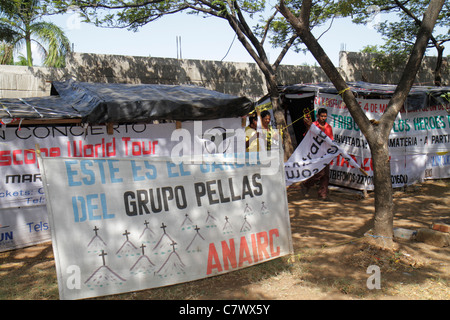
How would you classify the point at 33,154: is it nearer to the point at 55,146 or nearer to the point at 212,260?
the point at 55,146

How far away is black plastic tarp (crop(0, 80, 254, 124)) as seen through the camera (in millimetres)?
6047

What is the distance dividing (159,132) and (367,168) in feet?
15.3

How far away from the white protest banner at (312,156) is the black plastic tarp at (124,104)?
1378 mm

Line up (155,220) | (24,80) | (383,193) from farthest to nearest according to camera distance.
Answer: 1. (24,80)
2. (383,193)
3. (155,220)

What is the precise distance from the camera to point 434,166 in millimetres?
10289

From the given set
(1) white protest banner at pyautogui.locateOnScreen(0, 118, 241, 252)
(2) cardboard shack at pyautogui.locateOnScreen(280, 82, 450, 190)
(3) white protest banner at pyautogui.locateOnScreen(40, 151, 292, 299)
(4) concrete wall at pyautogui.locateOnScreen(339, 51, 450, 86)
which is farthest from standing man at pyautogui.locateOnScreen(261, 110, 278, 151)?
(4) concrete wall at pyautogui.locateOnScreen(339, 51, 450, 86)

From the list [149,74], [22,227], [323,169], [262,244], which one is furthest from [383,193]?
[149,74]

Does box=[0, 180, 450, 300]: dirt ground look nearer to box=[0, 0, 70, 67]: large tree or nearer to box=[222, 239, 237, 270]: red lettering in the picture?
box=[222, 239, 237, 270]: red lettering

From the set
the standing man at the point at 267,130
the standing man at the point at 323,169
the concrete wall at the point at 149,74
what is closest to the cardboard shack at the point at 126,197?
the standing man at the point at 267,130

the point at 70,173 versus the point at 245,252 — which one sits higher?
the point at 70,173

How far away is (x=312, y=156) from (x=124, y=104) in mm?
3753

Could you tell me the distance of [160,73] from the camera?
11102 mm

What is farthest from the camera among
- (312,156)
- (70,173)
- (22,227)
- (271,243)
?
(312,156)
